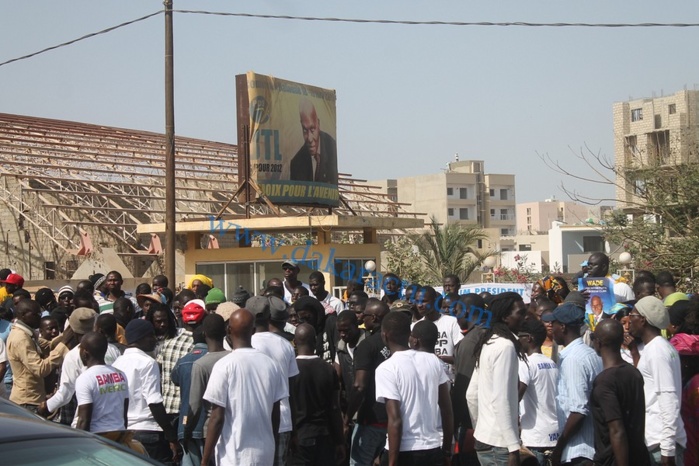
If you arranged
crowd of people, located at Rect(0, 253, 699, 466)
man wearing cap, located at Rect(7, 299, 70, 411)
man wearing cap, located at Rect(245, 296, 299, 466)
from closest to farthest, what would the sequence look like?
1. crowd of people, located at Rect(0, 253, 699, 466)
2. man wearing cap, located at Rect(245, 296, 299, 466)
3. man wearing cap, located at Rect(7, 299, 70, 411)

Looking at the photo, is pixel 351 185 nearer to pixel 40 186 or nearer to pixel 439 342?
pixel 40 186

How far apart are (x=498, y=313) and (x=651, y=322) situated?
43.9 inches

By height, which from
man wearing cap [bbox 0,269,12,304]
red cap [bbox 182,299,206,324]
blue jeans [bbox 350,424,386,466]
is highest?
man wearing cap [bbox 0,269,12,304]

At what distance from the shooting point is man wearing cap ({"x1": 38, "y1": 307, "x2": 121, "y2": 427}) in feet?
21.7

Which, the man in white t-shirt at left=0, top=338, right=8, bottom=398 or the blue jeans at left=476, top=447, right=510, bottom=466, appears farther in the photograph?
the man in white t-shirt at left=0, top=338, right=8, bottom=398

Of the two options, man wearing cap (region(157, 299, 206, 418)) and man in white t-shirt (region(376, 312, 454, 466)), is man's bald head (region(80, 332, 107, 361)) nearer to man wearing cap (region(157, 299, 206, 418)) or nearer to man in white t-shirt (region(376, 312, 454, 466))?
man wearing cap (region(157, 299, 206, 418))

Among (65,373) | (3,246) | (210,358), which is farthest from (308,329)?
(3,246)

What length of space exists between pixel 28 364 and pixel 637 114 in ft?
236

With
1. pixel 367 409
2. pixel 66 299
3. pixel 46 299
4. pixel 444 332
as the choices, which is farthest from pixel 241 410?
pixel 46 299

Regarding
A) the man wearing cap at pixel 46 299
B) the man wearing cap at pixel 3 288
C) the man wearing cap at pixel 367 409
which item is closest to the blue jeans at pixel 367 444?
the man wearing cap at pixel 367 409

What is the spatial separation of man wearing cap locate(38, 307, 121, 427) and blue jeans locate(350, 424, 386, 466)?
208 centimetres

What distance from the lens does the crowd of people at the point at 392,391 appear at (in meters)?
5.75

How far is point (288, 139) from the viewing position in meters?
21.0

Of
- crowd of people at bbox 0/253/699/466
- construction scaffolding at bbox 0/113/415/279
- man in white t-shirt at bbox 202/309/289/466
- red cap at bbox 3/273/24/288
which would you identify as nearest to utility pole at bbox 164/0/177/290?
red cap at bbox 3/273/24/288
